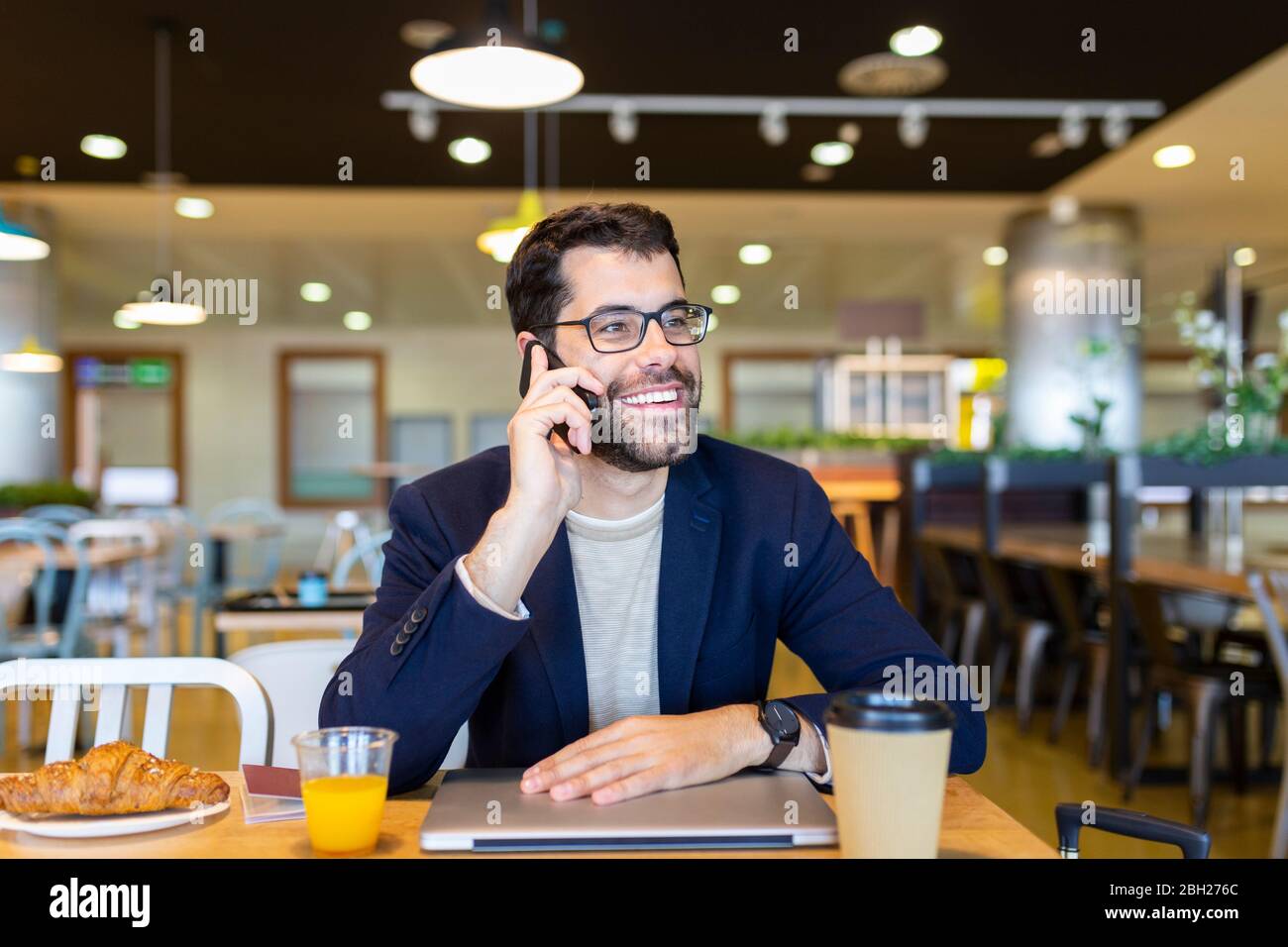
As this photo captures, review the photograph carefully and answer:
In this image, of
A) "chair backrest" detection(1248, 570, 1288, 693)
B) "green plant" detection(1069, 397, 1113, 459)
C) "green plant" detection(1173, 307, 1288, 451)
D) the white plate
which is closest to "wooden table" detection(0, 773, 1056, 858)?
the white plate

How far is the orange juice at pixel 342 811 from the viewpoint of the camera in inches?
30.8

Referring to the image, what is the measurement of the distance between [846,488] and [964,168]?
2272 mm

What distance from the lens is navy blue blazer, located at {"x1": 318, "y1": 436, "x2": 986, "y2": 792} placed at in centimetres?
117

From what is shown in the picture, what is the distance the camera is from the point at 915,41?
4.41 m

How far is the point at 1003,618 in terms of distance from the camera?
14.2ft

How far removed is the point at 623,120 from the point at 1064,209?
3.23 m

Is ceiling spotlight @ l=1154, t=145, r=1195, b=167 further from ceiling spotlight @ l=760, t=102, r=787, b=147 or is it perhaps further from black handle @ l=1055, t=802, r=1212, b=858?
black handle @ l=1055, t=802, r=1212, b=858

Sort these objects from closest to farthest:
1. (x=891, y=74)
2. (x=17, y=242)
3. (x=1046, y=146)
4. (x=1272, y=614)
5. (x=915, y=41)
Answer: (x=1272, y=614)
(x=17, y=242)
(x=915, y=41)
(x=891, y=74)
(x=1046, y=146)

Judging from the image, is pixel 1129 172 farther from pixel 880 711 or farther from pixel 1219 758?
pixel 880 711

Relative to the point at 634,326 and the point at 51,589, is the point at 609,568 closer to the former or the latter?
the point at 634,326

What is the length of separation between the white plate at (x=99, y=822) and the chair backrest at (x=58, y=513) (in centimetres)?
553

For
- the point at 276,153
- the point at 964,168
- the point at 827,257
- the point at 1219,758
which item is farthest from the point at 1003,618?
the point at 827,257

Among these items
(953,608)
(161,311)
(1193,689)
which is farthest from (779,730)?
(161,311)

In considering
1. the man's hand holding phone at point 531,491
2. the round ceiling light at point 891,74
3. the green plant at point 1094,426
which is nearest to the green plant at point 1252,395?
the green plant at point 1094,426
